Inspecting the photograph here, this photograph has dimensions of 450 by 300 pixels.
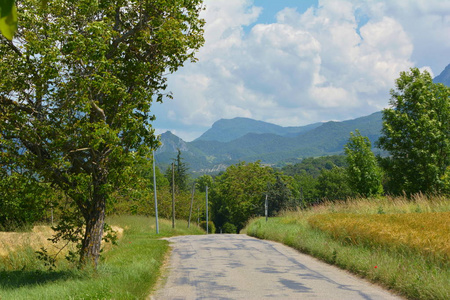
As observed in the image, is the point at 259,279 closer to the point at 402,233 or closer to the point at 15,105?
the point at 402,233

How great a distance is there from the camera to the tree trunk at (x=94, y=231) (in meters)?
10.5

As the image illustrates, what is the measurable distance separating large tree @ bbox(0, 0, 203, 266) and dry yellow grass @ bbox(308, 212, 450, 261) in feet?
22.2

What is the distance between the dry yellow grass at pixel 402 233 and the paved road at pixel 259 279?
4.78 feet

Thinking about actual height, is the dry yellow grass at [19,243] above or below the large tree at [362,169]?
below

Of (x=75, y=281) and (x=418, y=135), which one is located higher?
(x=418, y=135)

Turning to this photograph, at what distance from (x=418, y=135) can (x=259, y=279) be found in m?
31.9

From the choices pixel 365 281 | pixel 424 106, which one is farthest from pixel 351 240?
pixel 424 106

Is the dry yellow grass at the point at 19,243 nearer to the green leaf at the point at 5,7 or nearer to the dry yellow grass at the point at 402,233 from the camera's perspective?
the dry yellow grass at the point at 402,233

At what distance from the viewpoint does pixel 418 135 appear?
3731 centimetres

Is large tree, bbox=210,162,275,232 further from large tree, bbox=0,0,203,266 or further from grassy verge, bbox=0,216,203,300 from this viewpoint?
large tree, bbox=0,0,203,266

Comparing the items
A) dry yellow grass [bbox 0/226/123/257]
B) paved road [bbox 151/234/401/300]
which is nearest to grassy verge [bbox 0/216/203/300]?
paved road [bbox 151/234/401/300]

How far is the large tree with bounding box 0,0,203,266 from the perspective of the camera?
8883mm

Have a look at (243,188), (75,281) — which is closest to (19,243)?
(75,281)

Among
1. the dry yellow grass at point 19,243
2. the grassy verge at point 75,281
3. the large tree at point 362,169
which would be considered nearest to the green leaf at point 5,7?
the grassy verge at point 75,281
